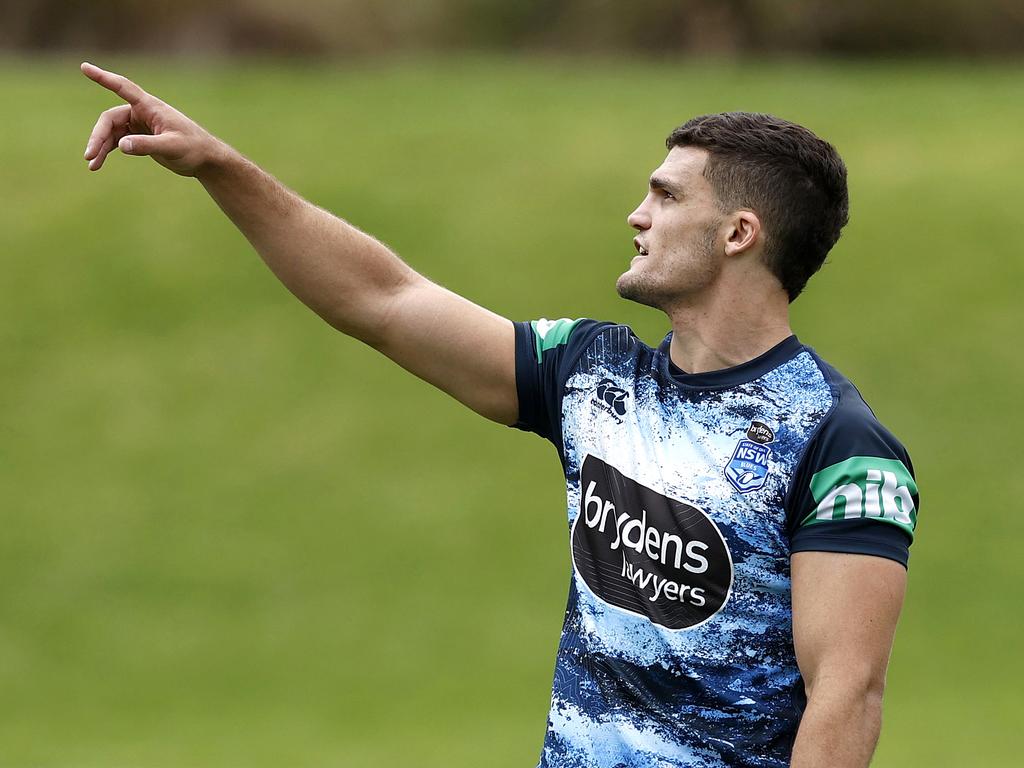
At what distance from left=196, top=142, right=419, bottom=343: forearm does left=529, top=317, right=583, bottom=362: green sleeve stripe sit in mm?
323

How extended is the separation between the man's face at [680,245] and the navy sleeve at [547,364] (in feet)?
0.68

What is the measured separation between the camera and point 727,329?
329 centimetres

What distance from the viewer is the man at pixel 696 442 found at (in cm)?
294

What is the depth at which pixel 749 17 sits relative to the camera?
2259cm

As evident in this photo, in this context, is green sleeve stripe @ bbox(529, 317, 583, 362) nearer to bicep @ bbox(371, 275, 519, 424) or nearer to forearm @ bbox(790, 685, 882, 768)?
bicep @ bbox(371, 275, 519, 424)

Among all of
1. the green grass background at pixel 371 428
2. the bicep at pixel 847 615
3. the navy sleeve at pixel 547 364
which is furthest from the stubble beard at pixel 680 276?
the green grass background at pixel 371 428

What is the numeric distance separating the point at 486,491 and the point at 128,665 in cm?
301

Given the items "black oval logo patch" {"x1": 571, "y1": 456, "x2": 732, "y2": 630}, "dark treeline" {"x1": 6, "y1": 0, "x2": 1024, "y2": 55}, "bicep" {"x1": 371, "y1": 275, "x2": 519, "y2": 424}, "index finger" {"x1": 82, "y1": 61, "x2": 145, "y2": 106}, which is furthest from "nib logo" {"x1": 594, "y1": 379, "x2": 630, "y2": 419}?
"dark treeline" {"x1": 6, "y1": 0, "x2": 1024, "y2": 55}

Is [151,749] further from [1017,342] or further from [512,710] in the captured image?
[1017,342]

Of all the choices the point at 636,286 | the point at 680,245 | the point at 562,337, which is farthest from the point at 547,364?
the point at 680,245

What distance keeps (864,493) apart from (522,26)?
2263 cm

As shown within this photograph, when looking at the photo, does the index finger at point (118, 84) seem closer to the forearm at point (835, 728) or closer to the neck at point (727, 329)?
the neck at point (727, 329)

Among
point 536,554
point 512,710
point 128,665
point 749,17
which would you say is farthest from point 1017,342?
point 749,17

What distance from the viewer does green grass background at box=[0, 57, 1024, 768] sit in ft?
34.2
